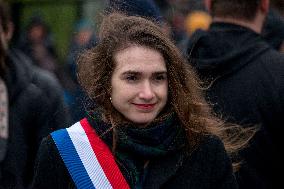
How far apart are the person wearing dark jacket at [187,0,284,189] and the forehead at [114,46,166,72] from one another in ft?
2.03

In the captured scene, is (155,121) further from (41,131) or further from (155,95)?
(41,131)

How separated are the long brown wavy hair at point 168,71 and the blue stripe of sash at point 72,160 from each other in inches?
7.5

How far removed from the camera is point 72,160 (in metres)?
3.98

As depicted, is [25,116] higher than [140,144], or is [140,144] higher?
[25,116]

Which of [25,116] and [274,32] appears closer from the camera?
[25,116]

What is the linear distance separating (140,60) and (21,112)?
137 cm

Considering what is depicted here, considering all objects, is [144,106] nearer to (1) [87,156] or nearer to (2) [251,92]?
(1) [87,156]

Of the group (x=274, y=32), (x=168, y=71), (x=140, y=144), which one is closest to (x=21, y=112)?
(x=168, y=71)

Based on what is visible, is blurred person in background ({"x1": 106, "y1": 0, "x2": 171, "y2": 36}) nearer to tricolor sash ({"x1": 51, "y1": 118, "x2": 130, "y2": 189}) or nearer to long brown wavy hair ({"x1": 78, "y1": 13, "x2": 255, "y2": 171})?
long brown wavy hair ({"x1": 78, "y1": 13, "x2": 255, "y2": 171})

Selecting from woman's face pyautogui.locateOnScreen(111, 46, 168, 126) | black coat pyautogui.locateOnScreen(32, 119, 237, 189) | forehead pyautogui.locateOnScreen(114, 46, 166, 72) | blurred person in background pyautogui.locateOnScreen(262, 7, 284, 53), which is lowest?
black coat pyautogui.locateOnScreen(32, 119, 237, 189)

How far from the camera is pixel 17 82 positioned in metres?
5.23

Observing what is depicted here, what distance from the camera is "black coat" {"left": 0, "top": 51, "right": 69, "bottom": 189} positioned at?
5105mm

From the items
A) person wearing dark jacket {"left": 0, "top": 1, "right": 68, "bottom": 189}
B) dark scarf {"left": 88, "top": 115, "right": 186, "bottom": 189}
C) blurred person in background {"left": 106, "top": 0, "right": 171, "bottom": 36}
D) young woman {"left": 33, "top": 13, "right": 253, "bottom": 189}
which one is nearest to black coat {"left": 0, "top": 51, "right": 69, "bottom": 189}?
person wearing dark jacket {"left": 0, "top": 1, "right": 68, "bottom": 189}

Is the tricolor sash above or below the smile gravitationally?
below
